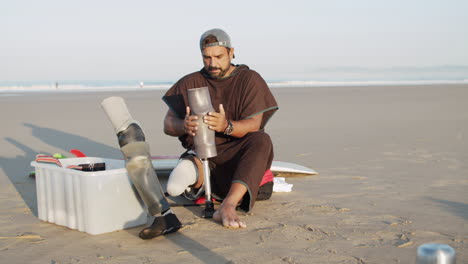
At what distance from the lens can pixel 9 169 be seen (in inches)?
231

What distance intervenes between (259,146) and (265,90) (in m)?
0.51

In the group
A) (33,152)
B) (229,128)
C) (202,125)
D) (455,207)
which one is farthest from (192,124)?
(33,152)

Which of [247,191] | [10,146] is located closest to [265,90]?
[247,191]

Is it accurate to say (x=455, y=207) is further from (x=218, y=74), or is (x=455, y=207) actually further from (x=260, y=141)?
(x=218, y=74)

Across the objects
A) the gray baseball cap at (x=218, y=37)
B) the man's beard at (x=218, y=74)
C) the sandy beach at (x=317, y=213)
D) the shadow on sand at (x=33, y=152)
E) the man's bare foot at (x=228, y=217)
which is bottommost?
the shadow on sand at (x=33, y=152)

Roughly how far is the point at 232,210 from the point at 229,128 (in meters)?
0.59

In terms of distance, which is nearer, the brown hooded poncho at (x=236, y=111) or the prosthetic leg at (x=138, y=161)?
the prosthetic leg at (x=138, y=161)

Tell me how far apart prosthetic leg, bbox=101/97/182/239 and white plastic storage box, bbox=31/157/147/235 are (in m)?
0.11

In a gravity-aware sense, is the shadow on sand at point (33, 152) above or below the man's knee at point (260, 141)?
below

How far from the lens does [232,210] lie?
3.61m

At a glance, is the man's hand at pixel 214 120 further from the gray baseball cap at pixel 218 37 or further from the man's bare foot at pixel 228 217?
the gray baseball cap at pixel 218 37

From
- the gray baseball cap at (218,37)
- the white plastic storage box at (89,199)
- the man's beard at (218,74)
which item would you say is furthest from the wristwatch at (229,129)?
the white plastic storage box at (89,199)

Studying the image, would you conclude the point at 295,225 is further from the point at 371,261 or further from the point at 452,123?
the point at 452,123

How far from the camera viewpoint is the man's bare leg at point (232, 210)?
3.49 m
